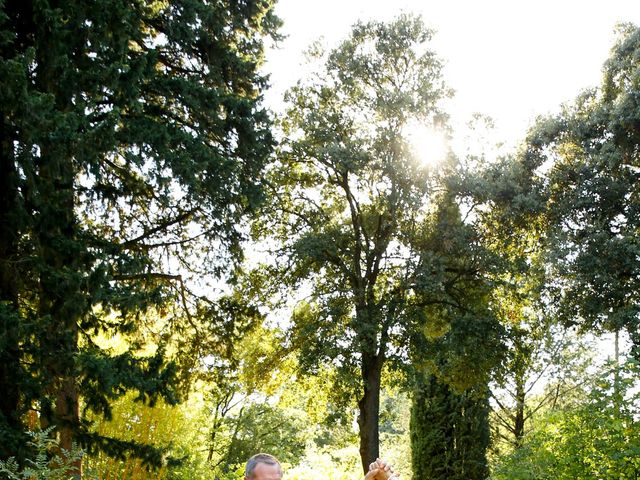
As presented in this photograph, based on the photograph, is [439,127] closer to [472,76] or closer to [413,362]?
[472,76]

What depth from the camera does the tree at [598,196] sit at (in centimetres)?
1205

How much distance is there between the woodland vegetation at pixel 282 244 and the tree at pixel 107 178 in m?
0.03

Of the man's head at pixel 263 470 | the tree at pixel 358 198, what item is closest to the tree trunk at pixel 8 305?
the man's head at pixel 263 470

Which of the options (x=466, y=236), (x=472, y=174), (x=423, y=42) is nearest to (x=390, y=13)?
(x=423, y=42)

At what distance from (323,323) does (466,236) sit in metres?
3.23

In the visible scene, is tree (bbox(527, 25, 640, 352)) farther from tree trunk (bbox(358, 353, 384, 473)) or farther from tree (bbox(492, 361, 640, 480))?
tree (bbox(492, 361, 640, 480))

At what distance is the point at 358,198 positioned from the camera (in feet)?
46.5

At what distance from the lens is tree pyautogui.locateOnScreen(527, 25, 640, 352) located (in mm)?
12055

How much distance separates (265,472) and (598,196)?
11888mm

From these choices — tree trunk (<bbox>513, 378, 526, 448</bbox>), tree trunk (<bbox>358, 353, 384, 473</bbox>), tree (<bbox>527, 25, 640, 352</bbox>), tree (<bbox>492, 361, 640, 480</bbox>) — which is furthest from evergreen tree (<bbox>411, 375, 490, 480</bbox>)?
tree (<bbox>492, 361, 640, 480</bbox>)

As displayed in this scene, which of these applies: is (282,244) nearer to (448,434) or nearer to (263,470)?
(448,434)

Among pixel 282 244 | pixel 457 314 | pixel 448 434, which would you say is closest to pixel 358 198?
pixel 282 244

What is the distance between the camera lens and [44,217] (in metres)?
7.23

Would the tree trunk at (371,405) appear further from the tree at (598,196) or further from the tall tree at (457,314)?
the tree at (598,196)
